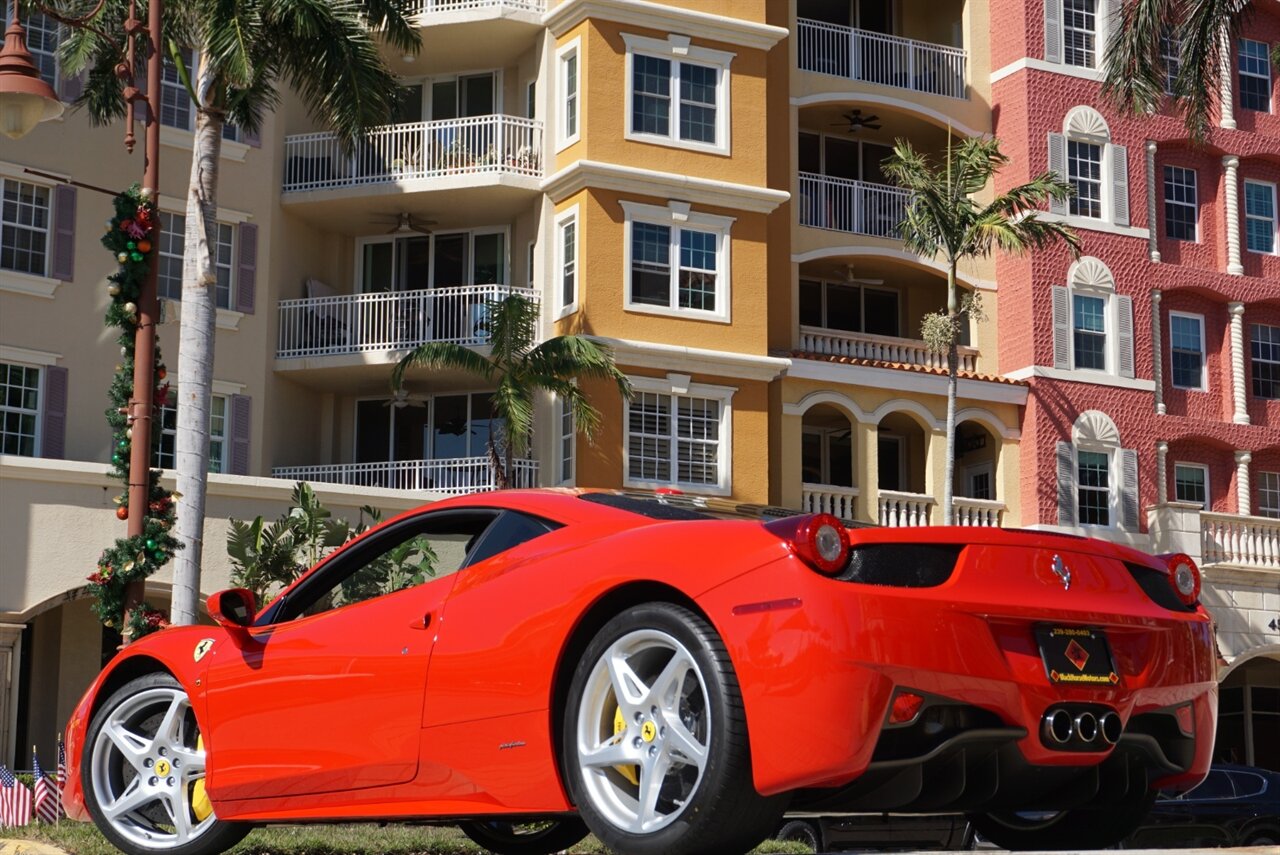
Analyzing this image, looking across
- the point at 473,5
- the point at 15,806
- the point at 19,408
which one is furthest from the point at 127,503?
the point at 473,5

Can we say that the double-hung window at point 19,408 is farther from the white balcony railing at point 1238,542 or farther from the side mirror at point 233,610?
the side mirror at point 233,610

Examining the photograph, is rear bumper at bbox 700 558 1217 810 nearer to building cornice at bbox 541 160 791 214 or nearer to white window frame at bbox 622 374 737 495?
white window frame at bbox 622 374 737 495

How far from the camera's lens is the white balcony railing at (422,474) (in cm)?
3158

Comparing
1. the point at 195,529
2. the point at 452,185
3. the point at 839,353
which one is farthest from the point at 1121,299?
the point at 195,529

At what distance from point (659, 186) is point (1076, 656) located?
88.7 ft

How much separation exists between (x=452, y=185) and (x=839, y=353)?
813cm

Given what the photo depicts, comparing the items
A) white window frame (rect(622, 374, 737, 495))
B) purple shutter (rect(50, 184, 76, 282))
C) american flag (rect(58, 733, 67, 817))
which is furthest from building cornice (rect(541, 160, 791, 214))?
american flag (rect(58, 733, 67, 817))

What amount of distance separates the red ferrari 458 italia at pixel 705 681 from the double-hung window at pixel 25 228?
2419 cm

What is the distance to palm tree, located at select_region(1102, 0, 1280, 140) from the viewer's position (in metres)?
23.3

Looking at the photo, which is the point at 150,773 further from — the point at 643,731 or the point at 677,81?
the point at 677,81

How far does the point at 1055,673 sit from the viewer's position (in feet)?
19.5

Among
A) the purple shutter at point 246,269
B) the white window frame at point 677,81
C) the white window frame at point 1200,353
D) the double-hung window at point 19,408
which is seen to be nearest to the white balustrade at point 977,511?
the white window frame at point 1200,353

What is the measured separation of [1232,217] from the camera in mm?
39375

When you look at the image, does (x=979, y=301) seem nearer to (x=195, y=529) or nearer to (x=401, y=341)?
(x=401, y=341)
